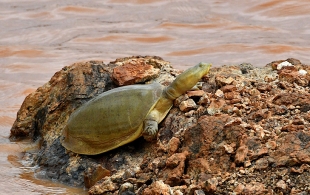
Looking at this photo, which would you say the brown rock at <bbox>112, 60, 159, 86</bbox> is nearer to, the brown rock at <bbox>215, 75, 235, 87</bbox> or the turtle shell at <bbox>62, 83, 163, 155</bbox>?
the turtle shell at <bbox>62, 83, 163, 155</bbox>

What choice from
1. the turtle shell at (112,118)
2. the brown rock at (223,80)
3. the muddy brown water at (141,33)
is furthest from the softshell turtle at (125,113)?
the muddy brown water at (141,33)

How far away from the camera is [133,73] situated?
4848mm

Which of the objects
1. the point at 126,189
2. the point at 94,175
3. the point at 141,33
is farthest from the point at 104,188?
the point at 141,33

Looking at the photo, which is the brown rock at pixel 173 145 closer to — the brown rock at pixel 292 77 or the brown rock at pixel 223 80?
the brown rock at pixel 223 80

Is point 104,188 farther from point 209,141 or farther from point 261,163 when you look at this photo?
point 261,163

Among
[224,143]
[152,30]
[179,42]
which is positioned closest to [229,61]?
[179,42]

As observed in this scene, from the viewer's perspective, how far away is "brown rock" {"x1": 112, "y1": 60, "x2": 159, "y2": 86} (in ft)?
15.8

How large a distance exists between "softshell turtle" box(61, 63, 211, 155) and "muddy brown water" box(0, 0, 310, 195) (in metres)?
3.30

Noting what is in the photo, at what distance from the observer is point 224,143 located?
12.3ft

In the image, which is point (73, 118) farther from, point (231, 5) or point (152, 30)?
point (231, 5)

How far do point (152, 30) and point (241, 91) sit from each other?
7.24 meters

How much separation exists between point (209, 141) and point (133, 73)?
123 centimetres

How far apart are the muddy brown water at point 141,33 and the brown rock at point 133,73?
9.90 ft

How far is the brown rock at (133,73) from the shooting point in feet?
15.8
